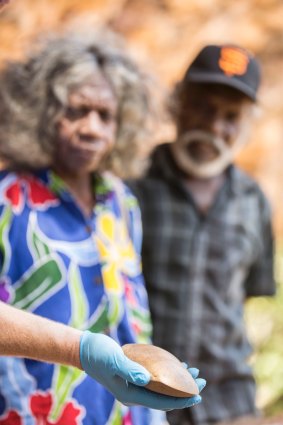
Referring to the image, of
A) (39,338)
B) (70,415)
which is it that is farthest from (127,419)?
(39,338)

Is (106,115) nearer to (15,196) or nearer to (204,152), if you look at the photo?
(15,196)

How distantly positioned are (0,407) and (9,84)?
88 centimetres

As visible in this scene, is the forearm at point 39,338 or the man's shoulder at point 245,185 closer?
the forearm at point 39,338

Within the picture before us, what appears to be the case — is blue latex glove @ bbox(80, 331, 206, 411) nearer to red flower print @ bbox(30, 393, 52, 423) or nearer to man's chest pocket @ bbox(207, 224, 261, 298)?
red flower print @ bbox(30, 393, 52, 423)

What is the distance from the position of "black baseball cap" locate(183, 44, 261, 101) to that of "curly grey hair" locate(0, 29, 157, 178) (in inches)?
12.9

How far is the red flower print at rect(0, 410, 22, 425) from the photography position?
2227 mm

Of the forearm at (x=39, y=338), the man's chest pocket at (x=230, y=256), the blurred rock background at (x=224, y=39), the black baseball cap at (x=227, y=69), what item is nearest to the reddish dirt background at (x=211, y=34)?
the blurred rock background at (x=224, y=39)

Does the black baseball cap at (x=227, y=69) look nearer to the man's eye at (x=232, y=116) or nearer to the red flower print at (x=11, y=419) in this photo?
the man's eye at (x=232, y=116)

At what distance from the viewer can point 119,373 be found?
1620mm

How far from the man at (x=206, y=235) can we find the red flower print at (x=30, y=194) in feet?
2.02

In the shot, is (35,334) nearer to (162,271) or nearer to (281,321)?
(162,271)

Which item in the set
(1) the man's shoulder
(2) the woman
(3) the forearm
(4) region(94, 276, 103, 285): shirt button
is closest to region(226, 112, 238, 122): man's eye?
(1) the man's shoulder

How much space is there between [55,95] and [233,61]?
761 mm

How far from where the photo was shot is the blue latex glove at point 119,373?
63.7 inches
